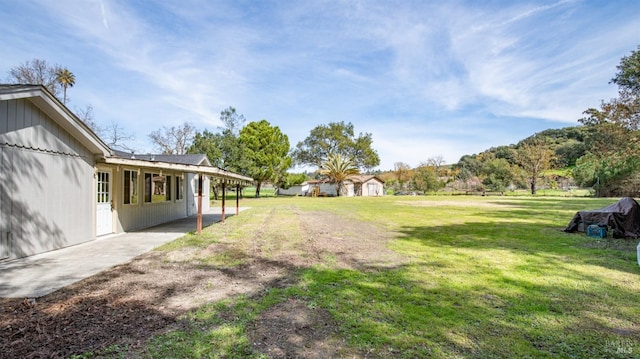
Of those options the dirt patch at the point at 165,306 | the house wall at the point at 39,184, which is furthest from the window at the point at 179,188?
the dirt patch at the point at 165,306

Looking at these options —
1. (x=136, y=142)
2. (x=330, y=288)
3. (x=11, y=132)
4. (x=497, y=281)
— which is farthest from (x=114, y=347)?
(x=136, y=142)

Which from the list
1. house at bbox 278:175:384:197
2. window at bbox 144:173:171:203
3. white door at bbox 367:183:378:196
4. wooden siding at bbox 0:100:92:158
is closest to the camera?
wooden siding at bbox 0:100:92:158

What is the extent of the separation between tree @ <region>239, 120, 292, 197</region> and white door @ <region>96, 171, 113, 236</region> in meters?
23.1

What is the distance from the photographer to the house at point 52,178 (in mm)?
5797

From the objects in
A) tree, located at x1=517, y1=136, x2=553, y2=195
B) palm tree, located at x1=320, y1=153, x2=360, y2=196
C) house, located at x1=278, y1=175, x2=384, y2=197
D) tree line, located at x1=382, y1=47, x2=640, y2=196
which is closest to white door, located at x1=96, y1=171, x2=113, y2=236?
tree line, located at x1=382, y1=47, x2=640, y2=196

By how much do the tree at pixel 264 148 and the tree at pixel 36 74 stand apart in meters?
16.7

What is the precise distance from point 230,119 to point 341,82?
20.9 m

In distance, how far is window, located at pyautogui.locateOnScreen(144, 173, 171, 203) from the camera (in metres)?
Result: 11.1

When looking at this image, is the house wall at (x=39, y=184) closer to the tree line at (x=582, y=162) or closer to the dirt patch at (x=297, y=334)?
the dirt patch at (x=297, y=334)

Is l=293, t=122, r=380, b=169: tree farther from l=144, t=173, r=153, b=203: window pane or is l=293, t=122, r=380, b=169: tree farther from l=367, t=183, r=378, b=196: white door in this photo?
l=144, t=173, r=153, b=203: window pane

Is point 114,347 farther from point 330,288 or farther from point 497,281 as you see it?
point 497,281

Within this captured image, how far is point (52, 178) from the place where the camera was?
22.2 ft

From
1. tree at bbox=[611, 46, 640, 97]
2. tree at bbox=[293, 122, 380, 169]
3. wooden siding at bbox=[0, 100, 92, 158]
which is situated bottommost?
wooden siding at bbox=[0, 100, 92, 158]

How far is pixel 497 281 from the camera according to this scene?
4816mm
